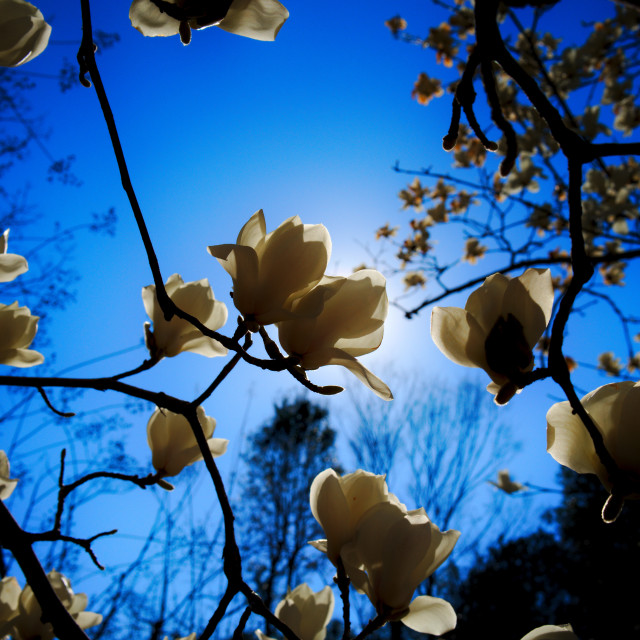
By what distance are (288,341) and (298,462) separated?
18.5 feet

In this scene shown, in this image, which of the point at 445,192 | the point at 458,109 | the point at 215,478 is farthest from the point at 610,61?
the point at 215,478

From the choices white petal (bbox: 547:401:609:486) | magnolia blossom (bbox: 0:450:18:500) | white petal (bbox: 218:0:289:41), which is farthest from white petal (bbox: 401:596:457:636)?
white petal (bbox: 218:0:289:41)

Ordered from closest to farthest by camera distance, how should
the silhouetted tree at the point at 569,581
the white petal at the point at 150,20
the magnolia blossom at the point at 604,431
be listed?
1. the magnolia blossom at the point at 604,431
2. the white petal at the point at 150,20
3. the silhouetted tree at the point at 569,581

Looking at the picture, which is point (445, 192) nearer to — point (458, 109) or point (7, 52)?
point (458, 109)

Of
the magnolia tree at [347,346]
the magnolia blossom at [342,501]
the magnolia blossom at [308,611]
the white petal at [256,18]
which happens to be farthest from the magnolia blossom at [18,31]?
the magnolia blossom at [308,611]

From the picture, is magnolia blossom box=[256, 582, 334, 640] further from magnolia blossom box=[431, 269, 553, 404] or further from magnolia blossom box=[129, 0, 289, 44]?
magnolia blossom box=[129, 0, 289, 44]

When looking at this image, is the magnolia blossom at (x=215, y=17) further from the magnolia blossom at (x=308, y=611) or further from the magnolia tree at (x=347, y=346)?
the magnolia blossom at (x=308, y=611)

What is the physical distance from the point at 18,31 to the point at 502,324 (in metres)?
0.42

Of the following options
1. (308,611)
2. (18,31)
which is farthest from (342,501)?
(18,31)

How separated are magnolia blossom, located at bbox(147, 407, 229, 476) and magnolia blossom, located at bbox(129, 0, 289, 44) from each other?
0.35 m

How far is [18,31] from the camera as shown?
359 mm

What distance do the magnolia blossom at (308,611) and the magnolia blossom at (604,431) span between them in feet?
0.86

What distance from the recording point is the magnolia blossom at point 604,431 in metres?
0.32

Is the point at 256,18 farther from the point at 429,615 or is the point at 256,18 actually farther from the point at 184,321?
the point at 429,615
